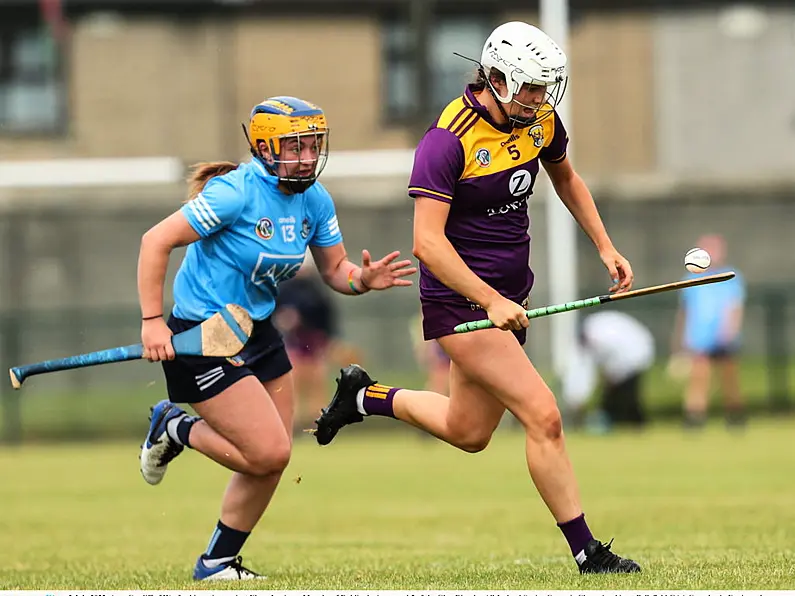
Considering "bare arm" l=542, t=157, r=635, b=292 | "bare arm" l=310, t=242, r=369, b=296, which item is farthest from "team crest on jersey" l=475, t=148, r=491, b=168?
"bare arm" l=310, t=242, r=369, b=296

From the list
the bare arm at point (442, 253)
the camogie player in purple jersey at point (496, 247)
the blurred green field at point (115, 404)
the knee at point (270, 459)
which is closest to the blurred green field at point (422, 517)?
the knee at point (270, 459)

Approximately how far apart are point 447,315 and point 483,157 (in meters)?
0.70

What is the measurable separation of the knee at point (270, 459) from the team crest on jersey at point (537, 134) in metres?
1.70

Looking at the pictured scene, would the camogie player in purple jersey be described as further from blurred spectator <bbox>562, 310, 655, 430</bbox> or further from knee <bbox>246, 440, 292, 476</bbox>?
blurred spectator <bbox>562, 310, 655, 430</bbox>

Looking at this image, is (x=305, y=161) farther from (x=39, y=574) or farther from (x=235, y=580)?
(x=39, y=574)

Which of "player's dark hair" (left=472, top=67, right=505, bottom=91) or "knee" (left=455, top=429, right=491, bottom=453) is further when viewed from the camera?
"knee" (left=455, top=429, right=491, bottom=453)

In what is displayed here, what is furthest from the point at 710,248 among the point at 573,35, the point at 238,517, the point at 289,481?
the point at 573,35

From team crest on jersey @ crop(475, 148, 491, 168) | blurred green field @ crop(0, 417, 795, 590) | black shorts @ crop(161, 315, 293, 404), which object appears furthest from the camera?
blurred green field @ crop(0, 417, 795, 590)

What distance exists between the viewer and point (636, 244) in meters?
24.8

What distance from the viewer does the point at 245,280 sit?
275 inches

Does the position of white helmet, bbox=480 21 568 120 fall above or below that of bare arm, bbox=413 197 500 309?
above

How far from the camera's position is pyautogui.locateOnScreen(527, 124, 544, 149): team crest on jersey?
22.0 ft

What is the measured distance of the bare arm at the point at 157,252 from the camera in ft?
21.9

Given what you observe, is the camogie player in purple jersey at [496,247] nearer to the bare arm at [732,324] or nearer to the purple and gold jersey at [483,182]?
the purple and gold jersey at [483,182]
